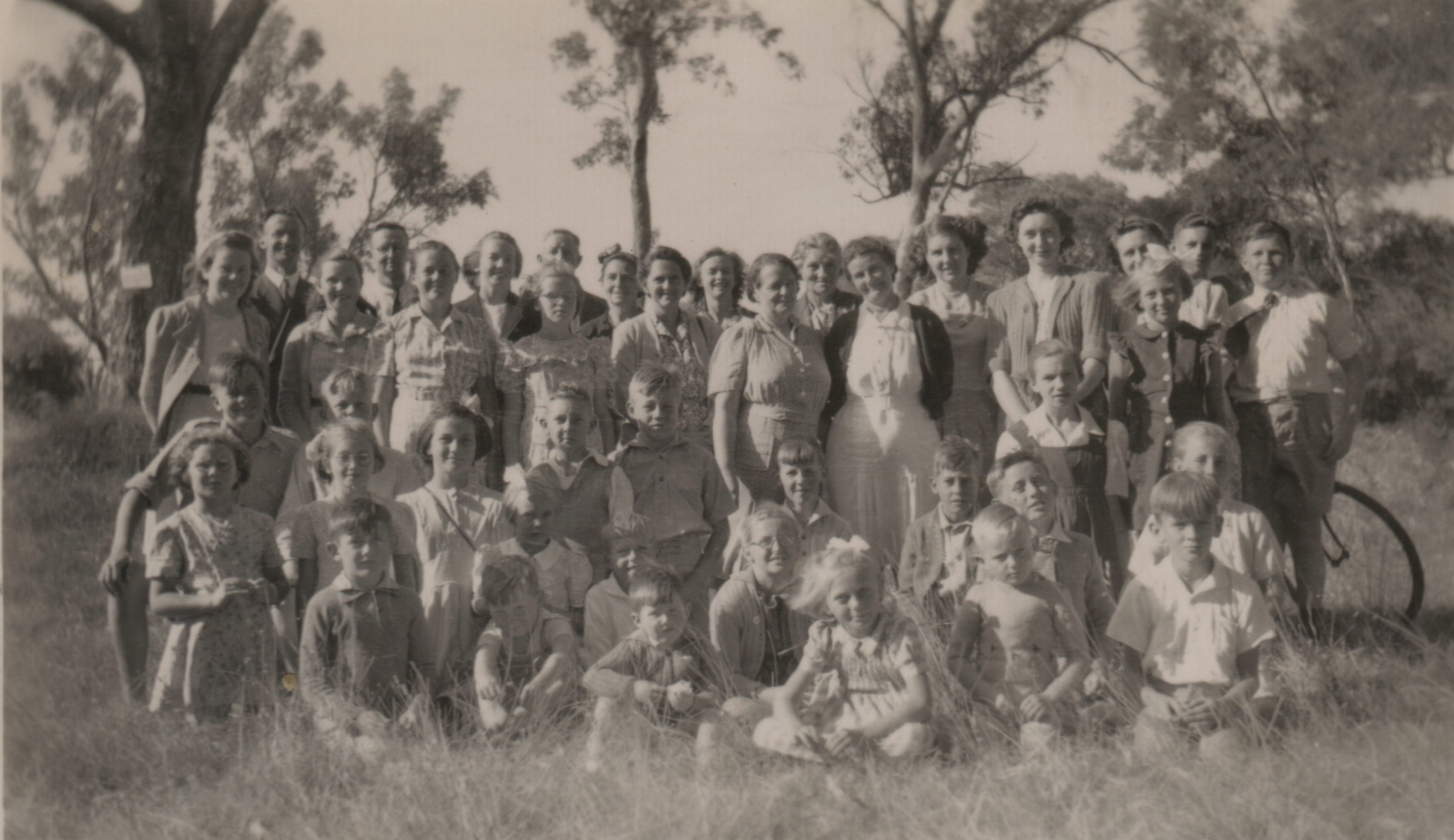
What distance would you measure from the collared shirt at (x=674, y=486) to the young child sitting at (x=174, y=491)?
1.27m

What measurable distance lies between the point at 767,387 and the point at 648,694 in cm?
156

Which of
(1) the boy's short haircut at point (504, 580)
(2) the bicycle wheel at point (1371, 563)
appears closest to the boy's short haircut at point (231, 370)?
(1) the boy's short haircut at point (504, 580)

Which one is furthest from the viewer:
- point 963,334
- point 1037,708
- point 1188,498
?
point 963,334

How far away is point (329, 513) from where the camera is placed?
168 inches

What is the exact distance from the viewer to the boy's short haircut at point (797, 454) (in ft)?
14.9

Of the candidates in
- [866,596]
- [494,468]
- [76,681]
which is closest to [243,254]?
→ [494,468]

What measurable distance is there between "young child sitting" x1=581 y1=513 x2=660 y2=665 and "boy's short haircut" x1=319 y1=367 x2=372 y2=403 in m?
1.15

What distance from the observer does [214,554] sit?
4.11m

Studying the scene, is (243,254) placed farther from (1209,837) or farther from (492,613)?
(1209,837)

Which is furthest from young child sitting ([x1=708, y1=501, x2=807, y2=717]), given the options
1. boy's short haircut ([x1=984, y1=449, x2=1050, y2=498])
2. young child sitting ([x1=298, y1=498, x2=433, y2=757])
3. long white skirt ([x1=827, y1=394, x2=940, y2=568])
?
young child sitting ([x1=298, y1=498, x2=433, y2=757])

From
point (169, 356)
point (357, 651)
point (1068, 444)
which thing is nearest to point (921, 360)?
point (1068, 444)

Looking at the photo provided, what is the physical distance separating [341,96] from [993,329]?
3.87 meters

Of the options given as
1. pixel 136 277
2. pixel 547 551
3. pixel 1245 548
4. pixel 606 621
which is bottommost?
pixel 606 621

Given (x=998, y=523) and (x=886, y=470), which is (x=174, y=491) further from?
(x=998, y=523)
